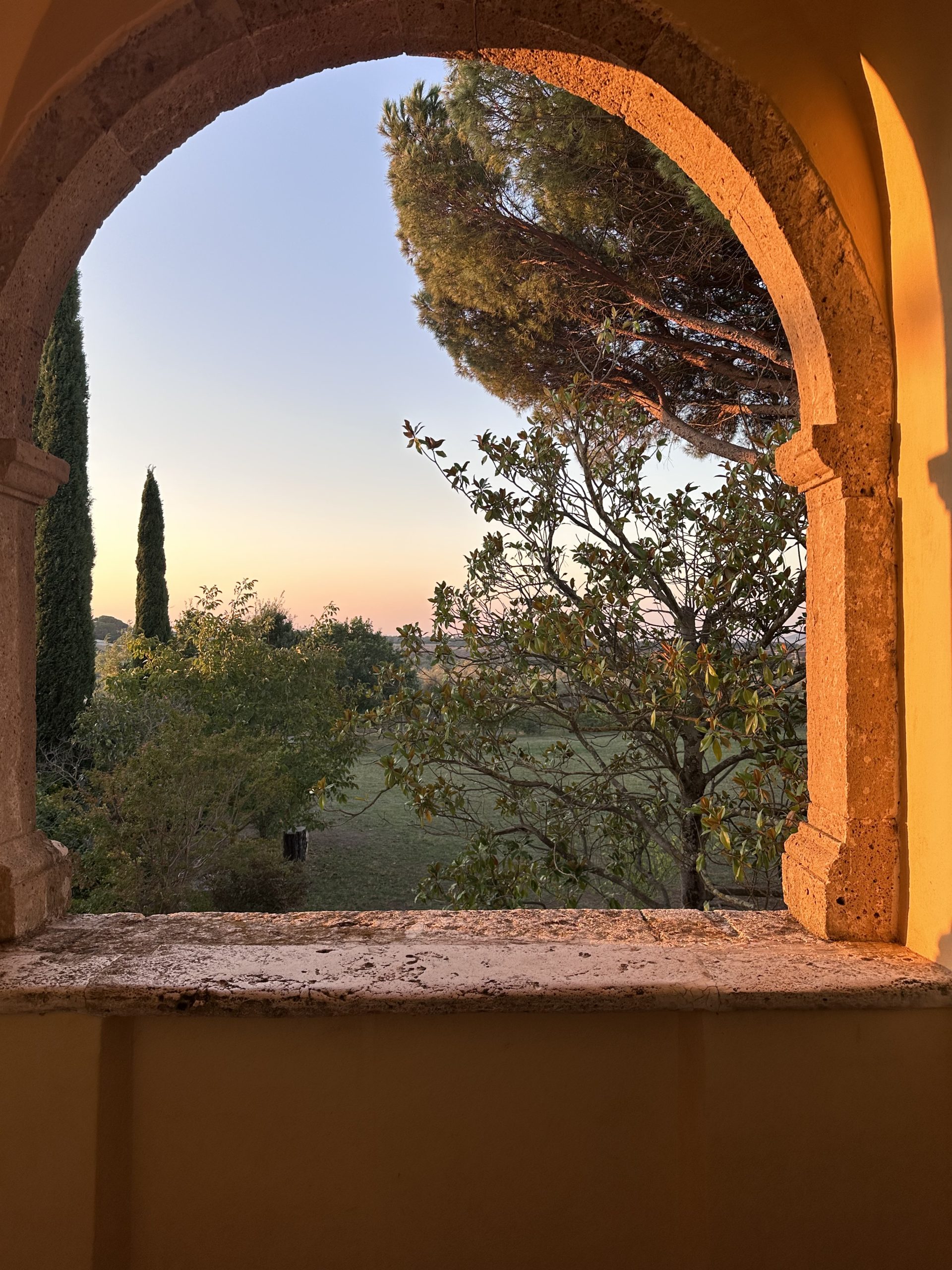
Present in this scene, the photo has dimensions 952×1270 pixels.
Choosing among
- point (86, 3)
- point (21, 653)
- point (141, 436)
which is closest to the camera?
point (86, 3)

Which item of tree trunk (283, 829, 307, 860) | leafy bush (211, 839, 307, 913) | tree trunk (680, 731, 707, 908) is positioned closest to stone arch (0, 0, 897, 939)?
tree trunk (680, 731, 707, 908)

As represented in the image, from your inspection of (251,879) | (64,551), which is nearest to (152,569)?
(64,551)

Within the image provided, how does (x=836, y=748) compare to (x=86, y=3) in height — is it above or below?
below

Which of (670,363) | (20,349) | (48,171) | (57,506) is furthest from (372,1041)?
(57,506)

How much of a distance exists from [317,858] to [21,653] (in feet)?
26.6

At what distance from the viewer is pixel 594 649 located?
3.30m

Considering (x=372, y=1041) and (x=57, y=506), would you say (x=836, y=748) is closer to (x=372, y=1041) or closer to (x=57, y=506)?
(x=372, y=1041)

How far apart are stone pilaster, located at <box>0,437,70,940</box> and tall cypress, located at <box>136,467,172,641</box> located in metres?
9.48

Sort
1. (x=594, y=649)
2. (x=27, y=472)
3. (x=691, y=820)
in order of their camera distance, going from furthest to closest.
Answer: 1. (x=691, y=820)
2. (x=594, y=649)
3. (x=27, y=472)

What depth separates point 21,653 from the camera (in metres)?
1.82

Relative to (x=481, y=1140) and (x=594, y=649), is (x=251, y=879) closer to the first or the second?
(x=594, y=649)

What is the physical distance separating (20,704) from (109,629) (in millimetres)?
11741

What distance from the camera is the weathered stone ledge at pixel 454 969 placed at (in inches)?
58.2

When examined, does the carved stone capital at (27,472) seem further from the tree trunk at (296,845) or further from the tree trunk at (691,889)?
the tree trunk at (296,845)
